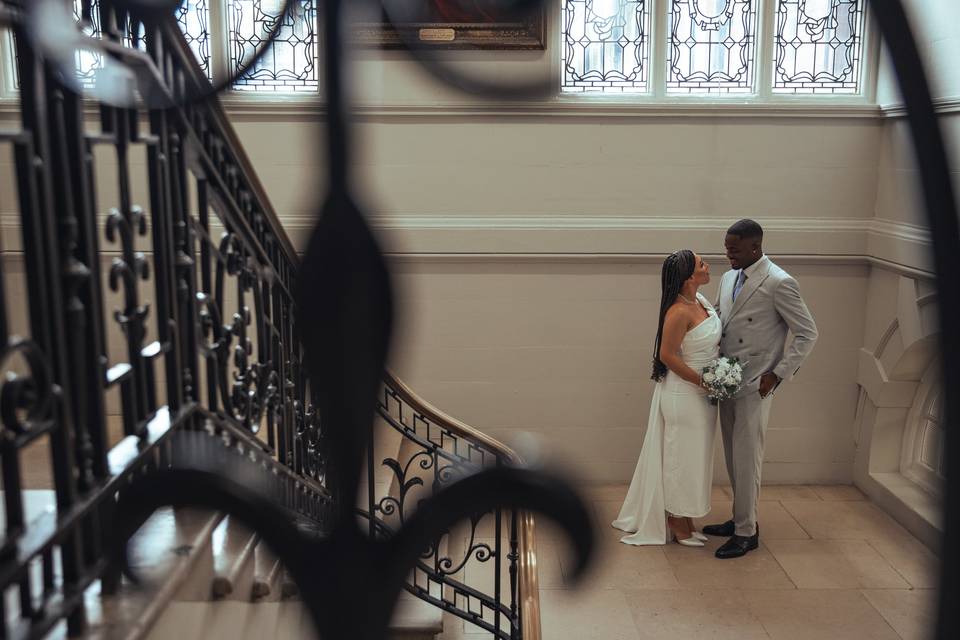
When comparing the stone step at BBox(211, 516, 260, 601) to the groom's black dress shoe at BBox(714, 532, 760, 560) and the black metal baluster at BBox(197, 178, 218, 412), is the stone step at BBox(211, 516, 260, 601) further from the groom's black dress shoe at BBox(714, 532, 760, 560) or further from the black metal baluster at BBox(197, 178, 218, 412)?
the groom's black dress shoe at BBox(714, 532, 760, 560)

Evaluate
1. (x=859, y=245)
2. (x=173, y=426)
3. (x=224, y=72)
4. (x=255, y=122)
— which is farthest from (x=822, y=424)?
(x=224, y=72)

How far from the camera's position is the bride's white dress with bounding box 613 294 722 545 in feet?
19.9

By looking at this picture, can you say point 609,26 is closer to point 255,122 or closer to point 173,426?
point 255,122

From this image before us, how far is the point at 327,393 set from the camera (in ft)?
1.23

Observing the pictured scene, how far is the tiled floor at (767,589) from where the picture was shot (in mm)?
5320

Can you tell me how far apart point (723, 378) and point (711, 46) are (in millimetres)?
3103

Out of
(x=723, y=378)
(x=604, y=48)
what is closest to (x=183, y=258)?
(x=723, y=378)

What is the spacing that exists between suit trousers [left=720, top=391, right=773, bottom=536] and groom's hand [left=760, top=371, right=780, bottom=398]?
0.08 metres

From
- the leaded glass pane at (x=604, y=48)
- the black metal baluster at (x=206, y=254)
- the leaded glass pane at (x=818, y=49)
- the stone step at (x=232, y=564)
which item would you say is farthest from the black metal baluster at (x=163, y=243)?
the leaded glass pane at (x=818, y=49)

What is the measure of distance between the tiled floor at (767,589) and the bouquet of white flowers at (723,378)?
1.24 m

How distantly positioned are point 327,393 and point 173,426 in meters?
2.11

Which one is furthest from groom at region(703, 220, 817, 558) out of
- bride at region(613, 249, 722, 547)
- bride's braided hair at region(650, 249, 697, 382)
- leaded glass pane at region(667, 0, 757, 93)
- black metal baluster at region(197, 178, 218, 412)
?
black metal baluster at region(197, 178, 218, 412)

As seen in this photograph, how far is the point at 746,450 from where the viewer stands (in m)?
6.23

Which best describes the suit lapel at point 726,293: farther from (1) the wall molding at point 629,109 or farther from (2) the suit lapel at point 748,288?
(1) the wall molding at point 629,109
